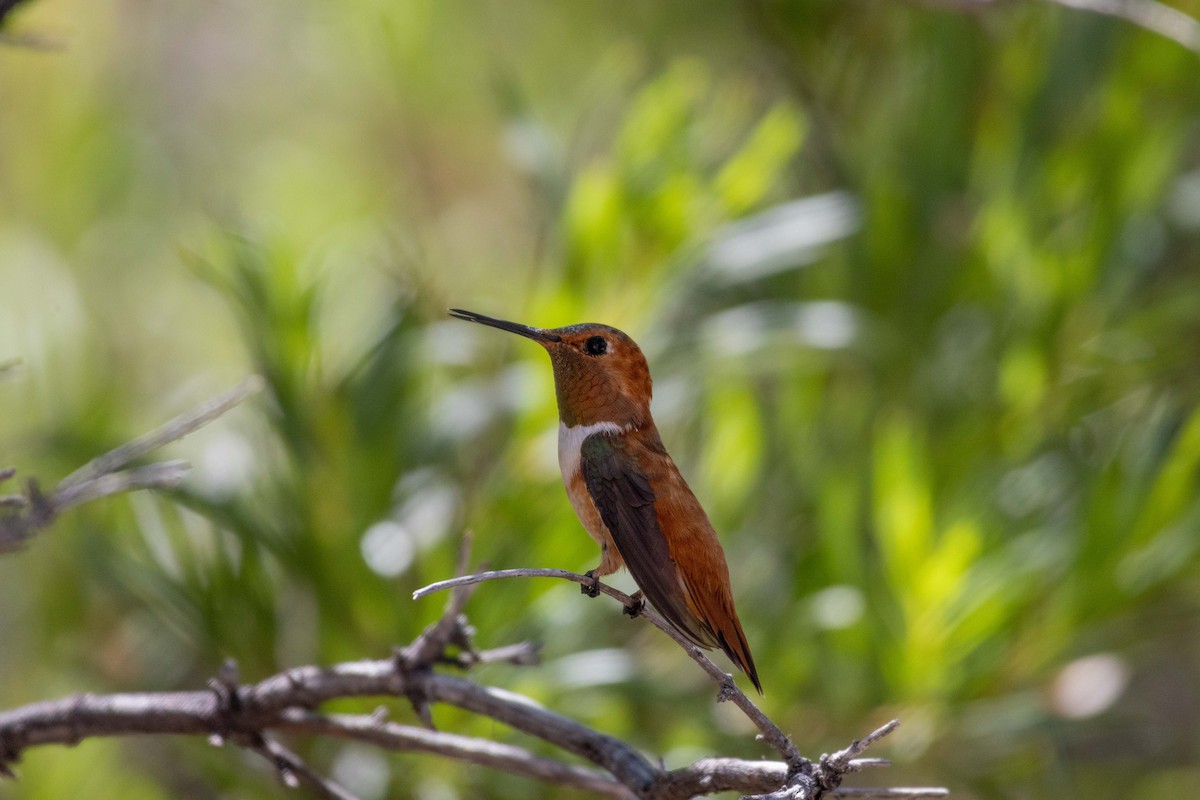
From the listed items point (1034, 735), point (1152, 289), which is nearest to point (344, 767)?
point (1034, 735)

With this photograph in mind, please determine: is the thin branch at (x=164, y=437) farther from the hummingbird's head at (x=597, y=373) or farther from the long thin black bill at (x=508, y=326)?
the hummingbird's head at (x=597, y=373)

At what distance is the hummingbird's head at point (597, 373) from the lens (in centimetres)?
159

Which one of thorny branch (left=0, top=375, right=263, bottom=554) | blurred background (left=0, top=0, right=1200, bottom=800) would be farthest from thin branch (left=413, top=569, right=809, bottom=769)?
blurred background (left=0, top=0, right=1200, bottom=800)

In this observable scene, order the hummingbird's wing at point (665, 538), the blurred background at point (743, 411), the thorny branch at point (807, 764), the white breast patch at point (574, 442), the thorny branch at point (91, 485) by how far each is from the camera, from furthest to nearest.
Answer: the blurred background at point (743, 411) → the white breast patch at point (574, 442) → the hummingbird's wing at point (665, 538) → the thorny branch at point (91, 485) → the thorny branch at point (807, 764)

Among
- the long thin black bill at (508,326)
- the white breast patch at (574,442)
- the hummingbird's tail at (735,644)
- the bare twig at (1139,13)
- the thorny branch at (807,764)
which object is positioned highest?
the bare twig at (1139,13)

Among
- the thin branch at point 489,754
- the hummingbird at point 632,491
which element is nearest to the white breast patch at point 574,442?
the hummingbird at point 632,491

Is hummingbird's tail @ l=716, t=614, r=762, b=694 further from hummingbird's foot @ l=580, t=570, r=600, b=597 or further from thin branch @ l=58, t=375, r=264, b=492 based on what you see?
thin branch @ l=58, t=375, r=264, b=492

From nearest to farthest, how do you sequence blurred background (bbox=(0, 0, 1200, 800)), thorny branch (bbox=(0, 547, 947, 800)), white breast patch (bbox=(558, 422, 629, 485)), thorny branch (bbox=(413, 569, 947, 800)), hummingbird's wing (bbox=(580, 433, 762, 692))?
thorny branch (bbox=(413, 569, 947, 800))
thorny branch (bbox=(0, 547, 947, 800))
hummingbird's wing (bbox=(580, 433, 762, 692))
white breast patch (bbox=(558, 422, 629, 485))
blurred background (bbox=(0, 0, 1200, 800))

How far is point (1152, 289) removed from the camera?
2.84m

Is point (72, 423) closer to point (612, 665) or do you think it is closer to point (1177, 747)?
point (612, 665)

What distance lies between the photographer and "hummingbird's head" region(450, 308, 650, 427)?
62.7 inches

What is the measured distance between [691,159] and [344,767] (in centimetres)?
132

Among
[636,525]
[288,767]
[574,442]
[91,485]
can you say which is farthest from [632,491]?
[91,485]

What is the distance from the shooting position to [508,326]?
1.47 m
